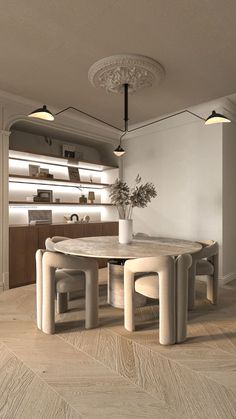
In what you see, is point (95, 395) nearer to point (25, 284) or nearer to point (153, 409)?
point (153, 409)

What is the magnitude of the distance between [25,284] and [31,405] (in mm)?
2619

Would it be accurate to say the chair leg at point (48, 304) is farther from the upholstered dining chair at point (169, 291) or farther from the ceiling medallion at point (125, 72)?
the ceiling medallion at point (125, 72)

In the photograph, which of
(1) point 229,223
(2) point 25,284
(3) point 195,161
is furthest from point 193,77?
(2) point 25,284

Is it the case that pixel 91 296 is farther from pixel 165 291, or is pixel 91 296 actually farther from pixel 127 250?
pixel 165 291

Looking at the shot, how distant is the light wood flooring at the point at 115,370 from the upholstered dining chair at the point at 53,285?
0.12 metres

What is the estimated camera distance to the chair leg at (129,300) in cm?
248

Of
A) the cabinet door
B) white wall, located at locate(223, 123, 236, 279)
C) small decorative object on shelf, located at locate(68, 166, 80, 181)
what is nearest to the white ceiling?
white wall, located at locate(223, 123, 236, 279)

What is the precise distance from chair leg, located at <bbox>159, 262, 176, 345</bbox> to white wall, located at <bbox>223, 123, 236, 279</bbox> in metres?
2.19

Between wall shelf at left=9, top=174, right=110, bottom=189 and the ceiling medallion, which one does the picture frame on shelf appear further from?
the ceiling medallion

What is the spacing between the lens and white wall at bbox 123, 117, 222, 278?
164 inches

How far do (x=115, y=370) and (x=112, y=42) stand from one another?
2832 mm

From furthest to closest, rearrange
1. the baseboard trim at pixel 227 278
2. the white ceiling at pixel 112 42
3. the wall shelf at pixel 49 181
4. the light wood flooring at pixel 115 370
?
the wall shelf at pixel 49 181 → the baseboard trim at pixel 227 278 → the white ceiling at pixel 112 42 → the light wood flooring at pixel 115 370

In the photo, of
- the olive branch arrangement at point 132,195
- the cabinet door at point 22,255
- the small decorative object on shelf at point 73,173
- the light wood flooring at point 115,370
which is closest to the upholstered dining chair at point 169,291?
the light wood flooring at point 115,370

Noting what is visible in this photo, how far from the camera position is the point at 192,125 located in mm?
4430
